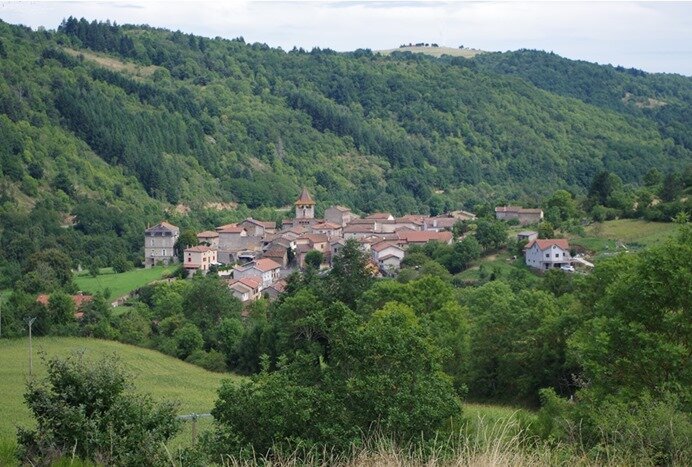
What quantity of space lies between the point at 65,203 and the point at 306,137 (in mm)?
38485

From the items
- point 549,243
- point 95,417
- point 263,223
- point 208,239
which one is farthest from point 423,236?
point 95,417

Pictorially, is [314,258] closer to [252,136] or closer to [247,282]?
[247,282]

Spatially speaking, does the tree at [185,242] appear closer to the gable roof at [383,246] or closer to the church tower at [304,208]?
the church tower at [304,208]

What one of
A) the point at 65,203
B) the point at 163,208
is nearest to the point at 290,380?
the point at 65,203

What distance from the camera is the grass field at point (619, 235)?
43.5 metres

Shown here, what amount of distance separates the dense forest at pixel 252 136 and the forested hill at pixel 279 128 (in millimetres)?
224

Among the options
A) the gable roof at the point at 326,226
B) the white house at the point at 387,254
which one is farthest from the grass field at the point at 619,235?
the gable roof at the point at 326,226

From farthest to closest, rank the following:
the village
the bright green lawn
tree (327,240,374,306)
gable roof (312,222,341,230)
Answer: gable roof (312,222,341,230) < the village < the bright green lawn < tree (327,240,374,306)

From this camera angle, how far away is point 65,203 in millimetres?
70500

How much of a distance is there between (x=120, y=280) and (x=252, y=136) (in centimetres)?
4858

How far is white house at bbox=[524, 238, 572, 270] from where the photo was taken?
4362 centimetres

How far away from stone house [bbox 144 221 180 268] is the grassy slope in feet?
85.0

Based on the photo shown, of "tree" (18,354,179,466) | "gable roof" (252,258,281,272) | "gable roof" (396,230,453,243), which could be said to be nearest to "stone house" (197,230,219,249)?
"gable roof" (252,258,281,272)

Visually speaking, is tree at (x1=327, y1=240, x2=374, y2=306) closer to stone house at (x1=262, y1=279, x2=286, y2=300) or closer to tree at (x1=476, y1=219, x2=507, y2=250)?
stone house at (x1=262, y1=279, x2=286, y2=300)
